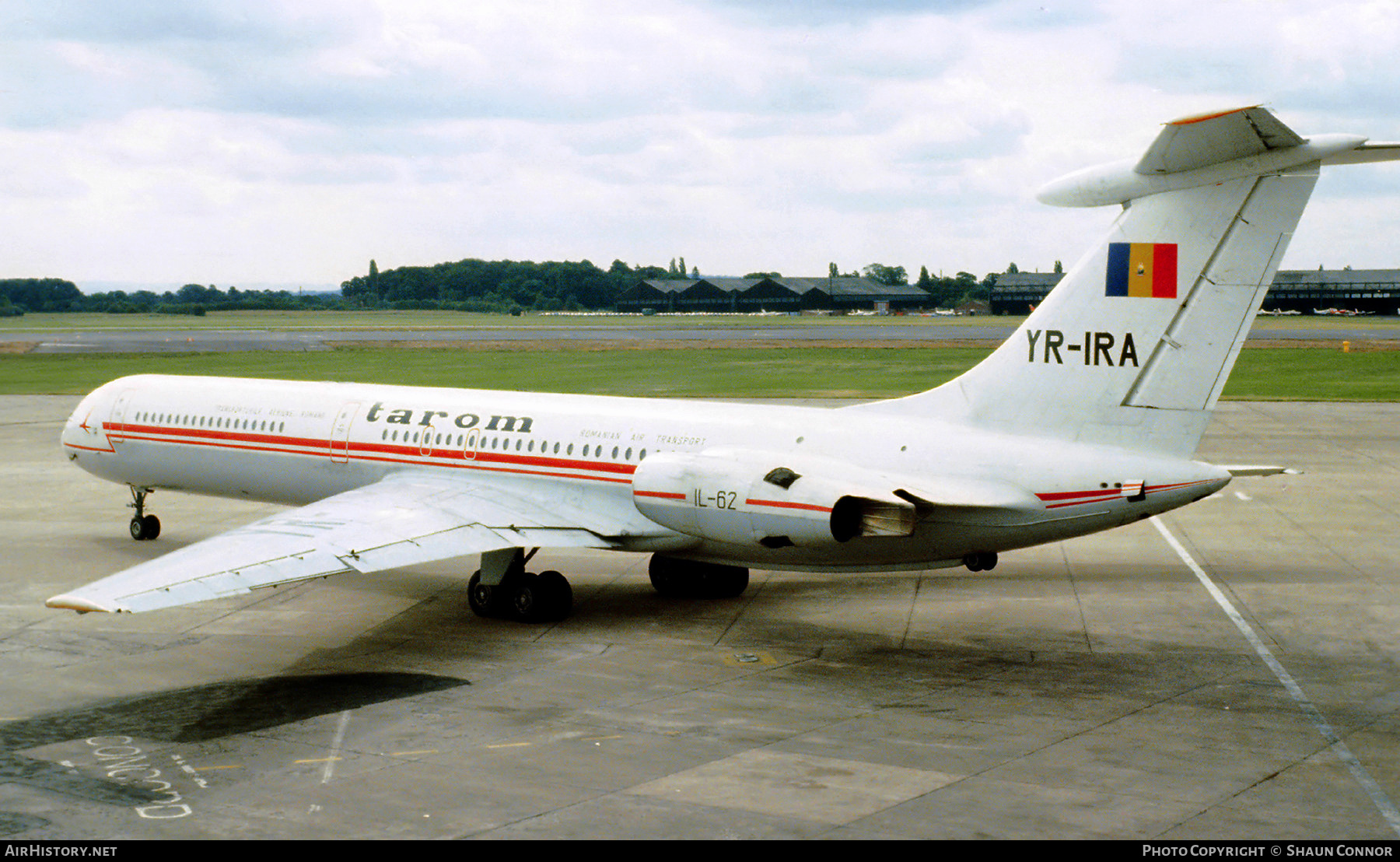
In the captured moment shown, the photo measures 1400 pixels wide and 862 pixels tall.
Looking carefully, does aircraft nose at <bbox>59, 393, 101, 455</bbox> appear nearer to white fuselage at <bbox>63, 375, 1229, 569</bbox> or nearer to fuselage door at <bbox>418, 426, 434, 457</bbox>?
white fuselage at <bbox>63, 375, 1229, 569</bbox>

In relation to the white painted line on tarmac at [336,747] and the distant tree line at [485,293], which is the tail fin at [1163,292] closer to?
the white painted line on tarmac at [336,747]

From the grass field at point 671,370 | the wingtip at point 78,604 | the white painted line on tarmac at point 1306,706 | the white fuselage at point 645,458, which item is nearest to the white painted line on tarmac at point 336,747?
the wingtip at point 78,604

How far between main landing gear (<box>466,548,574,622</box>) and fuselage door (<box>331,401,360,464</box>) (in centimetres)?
391

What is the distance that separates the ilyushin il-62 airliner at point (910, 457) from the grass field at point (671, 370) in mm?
31308

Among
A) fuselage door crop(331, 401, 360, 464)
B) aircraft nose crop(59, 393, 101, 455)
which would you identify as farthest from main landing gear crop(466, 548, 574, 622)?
aircraft nose crop(59, 393, 101, 455)

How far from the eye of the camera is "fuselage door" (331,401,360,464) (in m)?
21.2

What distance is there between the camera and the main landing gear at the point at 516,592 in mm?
18375

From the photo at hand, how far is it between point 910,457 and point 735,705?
4.19 metres

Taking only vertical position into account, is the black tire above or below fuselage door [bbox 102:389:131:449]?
below

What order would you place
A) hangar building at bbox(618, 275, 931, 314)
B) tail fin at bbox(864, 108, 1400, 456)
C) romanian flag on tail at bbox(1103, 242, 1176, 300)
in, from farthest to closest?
hangar building at bbox(618, 275, 931, 314), romanian flag on tail at bbox(1103, 242, 1176, 300), tail fin at bbox(864, 108, 1400, 456)
